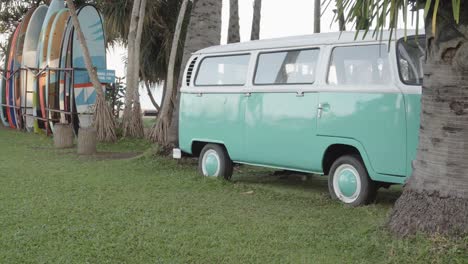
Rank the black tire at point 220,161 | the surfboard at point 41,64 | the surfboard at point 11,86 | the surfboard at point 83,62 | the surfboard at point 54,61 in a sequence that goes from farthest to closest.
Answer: the surfboard at point 11,86, the surfboard at point 41,64, the surfboard at point 54,61, the surfboard at point 83,62, the black tire at point 220,161

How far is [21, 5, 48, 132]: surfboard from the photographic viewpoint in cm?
1844

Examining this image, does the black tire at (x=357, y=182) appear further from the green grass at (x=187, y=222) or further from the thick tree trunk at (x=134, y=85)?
the thick tree trunk at (x=134, y=85)

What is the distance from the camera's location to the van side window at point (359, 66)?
6.63m

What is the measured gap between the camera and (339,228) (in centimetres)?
574

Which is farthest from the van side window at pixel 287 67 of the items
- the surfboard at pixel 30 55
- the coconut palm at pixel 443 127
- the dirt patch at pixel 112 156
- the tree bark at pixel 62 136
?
the surfboard at pixel 30 55

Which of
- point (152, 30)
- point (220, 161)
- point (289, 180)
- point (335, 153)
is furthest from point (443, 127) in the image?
point (152, 30)

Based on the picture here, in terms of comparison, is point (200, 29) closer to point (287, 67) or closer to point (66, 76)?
point (287, 67)

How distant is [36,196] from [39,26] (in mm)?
13517

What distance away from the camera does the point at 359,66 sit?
689 centimetres

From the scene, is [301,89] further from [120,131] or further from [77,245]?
[120,131]

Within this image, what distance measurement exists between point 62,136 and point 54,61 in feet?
12.6

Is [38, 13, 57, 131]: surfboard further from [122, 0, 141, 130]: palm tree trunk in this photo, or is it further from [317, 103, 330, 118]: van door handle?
[317, 103, 330, 118]: van door handle

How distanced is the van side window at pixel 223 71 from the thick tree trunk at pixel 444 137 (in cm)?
379

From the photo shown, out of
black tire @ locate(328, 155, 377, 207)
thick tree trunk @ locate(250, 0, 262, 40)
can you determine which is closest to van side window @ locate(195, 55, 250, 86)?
black tire @ locate(328, 155, 377, 207)
